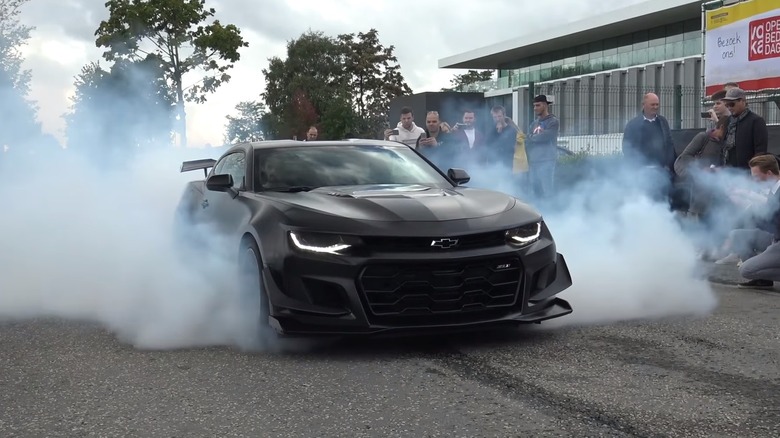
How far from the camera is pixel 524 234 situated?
222 inches

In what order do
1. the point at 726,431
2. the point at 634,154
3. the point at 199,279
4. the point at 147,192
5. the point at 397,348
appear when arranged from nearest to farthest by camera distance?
the point at 726,431 < the point at 397,348 < the point at 199,279 < the point at 634,154 < the point at 147,192

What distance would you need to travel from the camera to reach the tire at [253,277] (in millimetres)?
5590

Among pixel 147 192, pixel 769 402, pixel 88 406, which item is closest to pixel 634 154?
pixel 147 192

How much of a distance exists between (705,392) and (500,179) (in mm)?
8784

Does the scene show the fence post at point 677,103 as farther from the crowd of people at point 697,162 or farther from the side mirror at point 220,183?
the side mirror at point 220,183

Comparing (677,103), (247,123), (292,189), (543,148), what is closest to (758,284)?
(292,189)

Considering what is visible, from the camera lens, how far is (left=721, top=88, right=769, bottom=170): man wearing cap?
965 cm

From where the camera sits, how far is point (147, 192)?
1222 centimetres

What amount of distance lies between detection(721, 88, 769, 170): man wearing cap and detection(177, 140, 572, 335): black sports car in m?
4.66

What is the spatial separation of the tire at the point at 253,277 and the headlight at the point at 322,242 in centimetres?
38

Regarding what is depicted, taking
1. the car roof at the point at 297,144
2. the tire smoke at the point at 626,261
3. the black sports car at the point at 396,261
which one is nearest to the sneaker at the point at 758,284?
the tire smoke at the point at 626,261

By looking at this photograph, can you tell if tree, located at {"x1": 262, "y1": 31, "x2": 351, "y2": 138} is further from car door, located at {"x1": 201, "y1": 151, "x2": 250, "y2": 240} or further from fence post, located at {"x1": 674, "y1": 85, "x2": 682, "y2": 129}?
car door, located at {"x1": 201, "y1": 151, "x2": 250, "y2": 240}

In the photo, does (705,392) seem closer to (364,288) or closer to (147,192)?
(364,288)

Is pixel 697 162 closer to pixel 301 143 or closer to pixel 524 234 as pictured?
pixel 301 143
